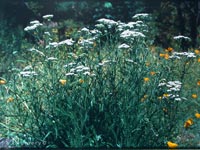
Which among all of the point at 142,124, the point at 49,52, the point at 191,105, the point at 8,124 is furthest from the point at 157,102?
the point at 8,124

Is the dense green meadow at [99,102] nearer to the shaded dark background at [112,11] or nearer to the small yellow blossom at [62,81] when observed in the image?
the small yellow blossom at [62,81]

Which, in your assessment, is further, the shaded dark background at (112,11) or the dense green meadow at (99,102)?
the shaded dark background at (112,11)

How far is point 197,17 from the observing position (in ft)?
12.2

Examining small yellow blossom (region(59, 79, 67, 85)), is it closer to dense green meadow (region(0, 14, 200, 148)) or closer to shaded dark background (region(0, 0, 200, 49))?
dense green meadow (region(0, 14, 200, 148))

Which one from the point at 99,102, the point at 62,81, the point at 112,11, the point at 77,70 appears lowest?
the point at 99,102

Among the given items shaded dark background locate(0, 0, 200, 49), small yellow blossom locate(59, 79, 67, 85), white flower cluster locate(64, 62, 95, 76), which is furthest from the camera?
shaded dark background locate(0, 0, 200, 49)

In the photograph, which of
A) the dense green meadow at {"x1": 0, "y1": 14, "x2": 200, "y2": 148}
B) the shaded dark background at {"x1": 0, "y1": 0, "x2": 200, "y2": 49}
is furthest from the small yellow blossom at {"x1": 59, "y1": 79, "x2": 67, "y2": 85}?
the shaded dark background at {"x1": 0, "y1": 0, "x2": 200, "y2": 49}

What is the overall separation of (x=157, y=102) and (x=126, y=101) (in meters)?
0.28

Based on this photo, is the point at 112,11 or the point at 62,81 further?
the point at 112,11

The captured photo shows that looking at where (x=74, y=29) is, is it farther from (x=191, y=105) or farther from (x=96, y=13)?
(x=191, y=105)

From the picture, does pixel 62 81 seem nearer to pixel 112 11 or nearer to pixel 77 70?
pixel 77 70

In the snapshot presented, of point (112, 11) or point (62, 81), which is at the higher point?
point (112, 11)

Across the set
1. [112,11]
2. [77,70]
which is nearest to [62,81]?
[77,70]

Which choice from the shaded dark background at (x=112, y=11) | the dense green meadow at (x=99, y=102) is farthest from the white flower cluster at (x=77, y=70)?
the shaded dark background at (x=112, y=11)
